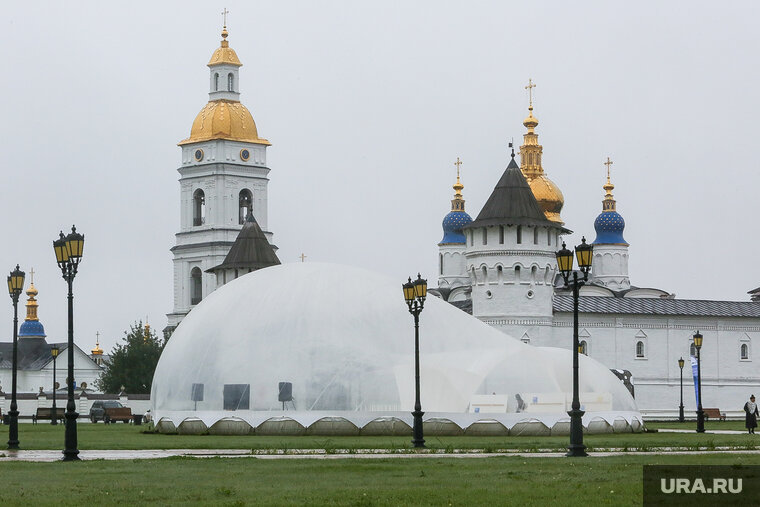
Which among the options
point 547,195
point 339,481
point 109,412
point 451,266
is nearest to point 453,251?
point 451,266

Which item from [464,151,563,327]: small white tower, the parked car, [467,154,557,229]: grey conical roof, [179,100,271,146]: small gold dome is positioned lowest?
the parked car

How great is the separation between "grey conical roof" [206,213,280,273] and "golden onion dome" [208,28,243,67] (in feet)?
83.1

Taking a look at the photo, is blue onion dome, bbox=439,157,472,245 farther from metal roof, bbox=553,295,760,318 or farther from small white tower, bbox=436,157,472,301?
metal roof, bbox=553,295,760,318

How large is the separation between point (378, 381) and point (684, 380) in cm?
4758

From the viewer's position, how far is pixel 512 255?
86.4m

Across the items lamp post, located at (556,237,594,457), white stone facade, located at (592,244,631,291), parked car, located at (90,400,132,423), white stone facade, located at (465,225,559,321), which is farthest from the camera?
white stone facade, located at (592,244,631,291)

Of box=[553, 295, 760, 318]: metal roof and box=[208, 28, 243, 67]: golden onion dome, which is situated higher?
→ box=[208, 28, 243, 67]: golden onion dome

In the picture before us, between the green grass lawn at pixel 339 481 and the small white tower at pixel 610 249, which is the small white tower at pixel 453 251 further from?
the green grass lawn at pixel 339 481

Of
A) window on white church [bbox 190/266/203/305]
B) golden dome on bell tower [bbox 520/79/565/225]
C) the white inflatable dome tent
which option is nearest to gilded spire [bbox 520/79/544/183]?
golden dome on bell tower [bbox 520/79/565/225]

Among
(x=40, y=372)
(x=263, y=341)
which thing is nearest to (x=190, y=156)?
(x=40, y=372)

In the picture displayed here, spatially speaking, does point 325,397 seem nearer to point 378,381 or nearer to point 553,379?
point 378,381

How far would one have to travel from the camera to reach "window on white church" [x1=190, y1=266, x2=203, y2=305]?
12612 cm

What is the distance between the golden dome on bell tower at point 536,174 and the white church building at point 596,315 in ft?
6.06

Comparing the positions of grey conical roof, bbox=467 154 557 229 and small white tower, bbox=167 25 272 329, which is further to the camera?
small white tower, bbox=167 25 272 329
